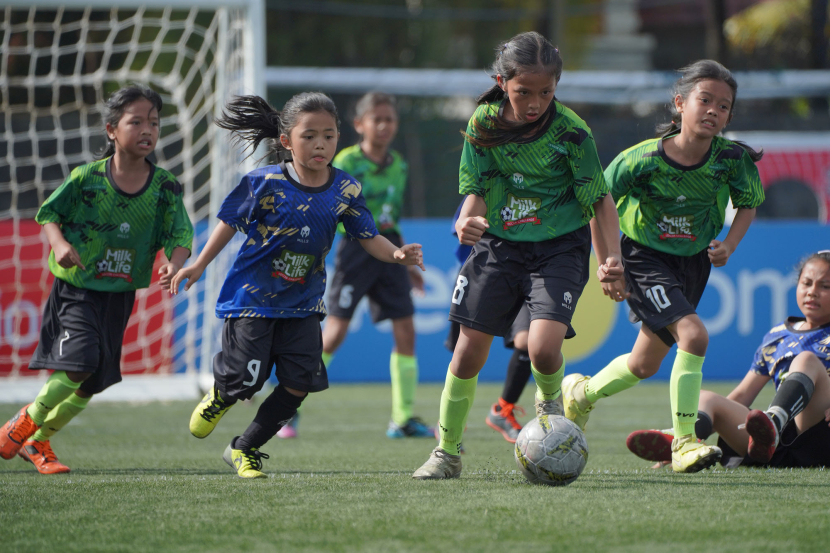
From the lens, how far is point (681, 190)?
4.38 m

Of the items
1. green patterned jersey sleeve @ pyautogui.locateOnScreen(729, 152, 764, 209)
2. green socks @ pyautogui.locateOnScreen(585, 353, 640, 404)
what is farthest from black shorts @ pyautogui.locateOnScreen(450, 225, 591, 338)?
green patterned jersey sleeve @ pyautogui.locateOnScreen(729, 152, 764, 209)

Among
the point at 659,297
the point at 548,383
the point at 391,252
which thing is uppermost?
the point at 391,252

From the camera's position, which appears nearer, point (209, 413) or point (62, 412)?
point (209, 413)

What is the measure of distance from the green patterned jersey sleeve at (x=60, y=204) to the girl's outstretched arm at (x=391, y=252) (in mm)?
1478

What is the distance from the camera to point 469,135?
403 cm

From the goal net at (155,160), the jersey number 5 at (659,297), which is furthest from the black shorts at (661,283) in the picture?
the goal net at (155,160)

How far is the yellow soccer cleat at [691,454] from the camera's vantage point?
12.8 ft

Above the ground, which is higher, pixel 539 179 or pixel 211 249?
pixel 539 179

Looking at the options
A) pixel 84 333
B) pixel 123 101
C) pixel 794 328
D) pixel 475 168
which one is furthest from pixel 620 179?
pixel 84 333

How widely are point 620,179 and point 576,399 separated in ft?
3.95

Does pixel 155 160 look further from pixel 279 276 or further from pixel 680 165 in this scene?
pixel 680 165

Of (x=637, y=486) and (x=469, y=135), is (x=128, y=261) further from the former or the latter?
(x=637, y=486)

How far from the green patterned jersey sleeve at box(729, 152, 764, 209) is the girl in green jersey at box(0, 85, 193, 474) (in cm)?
263

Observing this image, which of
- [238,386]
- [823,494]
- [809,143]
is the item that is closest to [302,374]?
[238,386]
